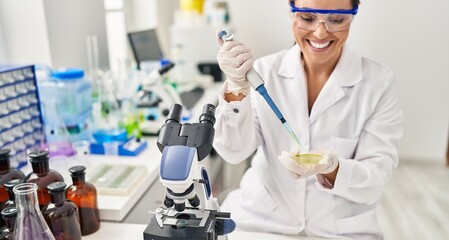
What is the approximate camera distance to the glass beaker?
2.68ft

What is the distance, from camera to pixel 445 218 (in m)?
2.55

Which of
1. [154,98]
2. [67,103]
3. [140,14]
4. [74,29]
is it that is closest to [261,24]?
[140,14]

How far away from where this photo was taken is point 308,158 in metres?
1.04

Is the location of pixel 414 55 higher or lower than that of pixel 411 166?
higher

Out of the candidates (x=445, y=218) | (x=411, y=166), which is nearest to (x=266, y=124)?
(x=445, y=218)

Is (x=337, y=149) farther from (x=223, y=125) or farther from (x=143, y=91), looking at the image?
(x=143, y=91)

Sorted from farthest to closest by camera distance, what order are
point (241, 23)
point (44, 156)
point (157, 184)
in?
1. point (241, 23)
2. point (157, 184)
3. point (44, 156)

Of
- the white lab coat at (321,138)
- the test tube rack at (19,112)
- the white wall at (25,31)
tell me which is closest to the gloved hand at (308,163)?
the white lab coat at (321,138)

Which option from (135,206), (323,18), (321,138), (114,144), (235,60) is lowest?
(135,206)

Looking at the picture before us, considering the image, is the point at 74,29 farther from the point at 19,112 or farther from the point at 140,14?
the point at 140,14

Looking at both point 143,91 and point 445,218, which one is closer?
point 143,91

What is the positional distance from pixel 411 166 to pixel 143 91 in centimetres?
264

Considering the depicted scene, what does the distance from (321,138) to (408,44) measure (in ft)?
7.33

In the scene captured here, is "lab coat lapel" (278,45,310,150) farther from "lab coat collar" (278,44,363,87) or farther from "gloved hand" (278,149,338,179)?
"gloved hand" (278,149,338,179)
